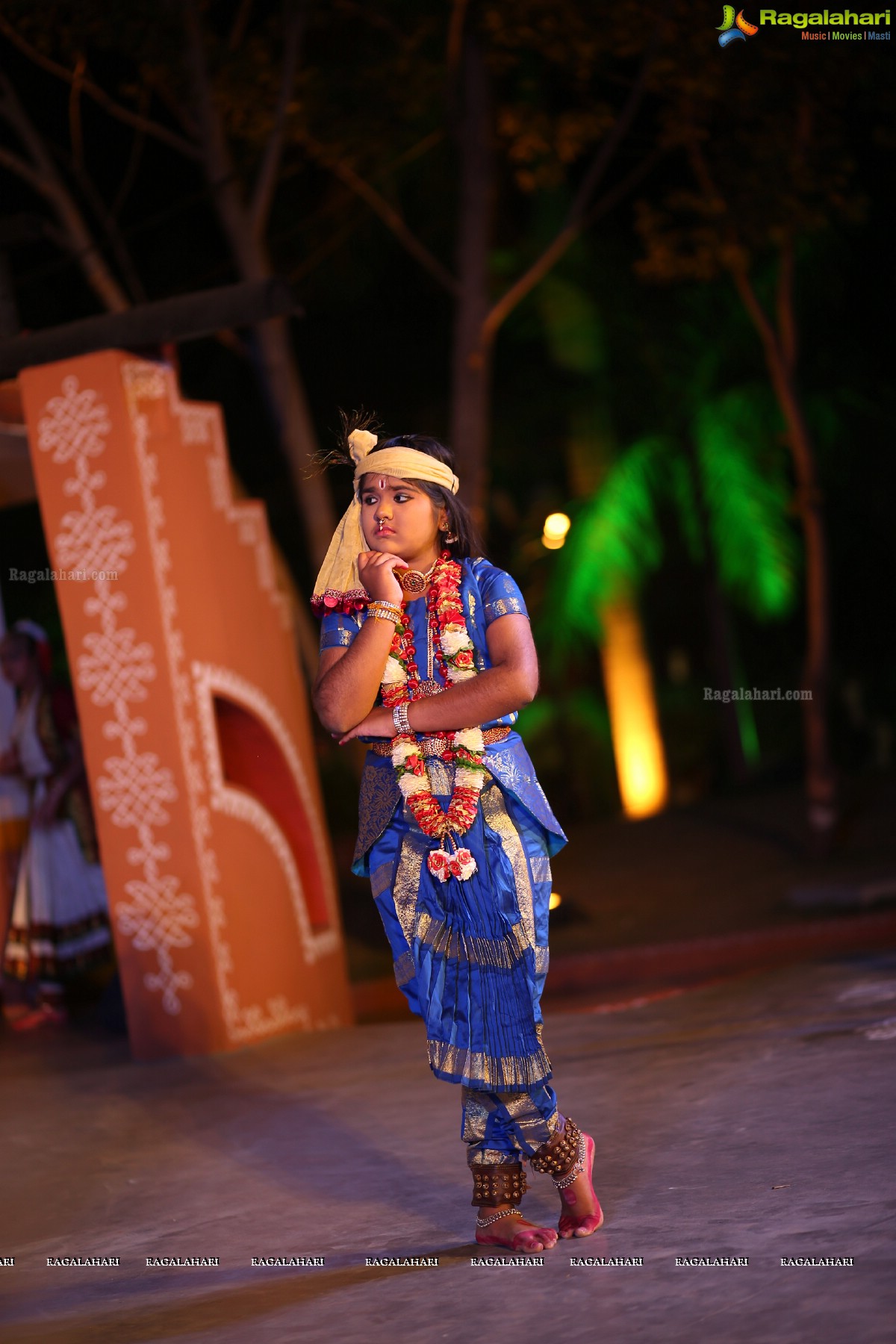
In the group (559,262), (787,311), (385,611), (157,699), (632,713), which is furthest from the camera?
(632,713)

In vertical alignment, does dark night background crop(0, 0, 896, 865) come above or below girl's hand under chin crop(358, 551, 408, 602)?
above

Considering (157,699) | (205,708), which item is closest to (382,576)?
(157,699)

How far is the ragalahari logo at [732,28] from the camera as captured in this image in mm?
10961

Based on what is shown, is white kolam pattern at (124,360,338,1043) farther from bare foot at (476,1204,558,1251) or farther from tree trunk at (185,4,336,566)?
bare foot at (476,1204,558,1251)

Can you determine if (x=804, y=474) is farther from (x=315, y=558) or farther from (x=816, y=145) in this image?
(x=315, y=558)

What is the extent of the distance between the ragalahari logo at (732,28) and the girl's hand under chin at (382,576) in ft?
29.4

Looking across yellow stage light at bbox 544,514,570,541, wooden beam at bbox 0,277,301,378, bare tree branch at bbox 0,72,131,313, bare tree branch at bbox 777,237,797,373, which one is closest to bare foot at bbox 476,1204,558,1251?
wooden beam at bbox 0,277,301,378

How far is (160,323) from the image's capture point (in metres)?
6.94

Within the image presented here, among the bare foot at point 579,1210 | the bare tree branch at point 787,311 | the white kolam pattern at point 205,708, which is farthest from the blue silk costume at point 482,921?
the bare tree branch at point 787,311

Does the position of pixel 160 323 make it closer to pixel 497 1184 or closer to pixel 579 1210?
pixel 497 1184

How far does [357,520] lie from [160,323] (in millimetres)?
3657

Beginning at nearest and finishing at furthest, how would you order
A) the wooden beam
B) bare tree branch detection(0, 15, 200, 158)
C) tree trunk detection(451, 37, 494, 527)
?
the wooden beam < tree trunk detection(451, 37, 494, 527) < bare tree branch detection(0, 15, 200, 158)

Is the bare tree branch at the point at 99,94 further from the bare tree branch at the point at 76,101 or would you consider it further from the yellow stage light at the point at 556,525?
the yellow stage light at the point at 556,525

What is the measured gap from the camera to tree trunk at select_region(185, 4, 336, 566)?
35.9ft
